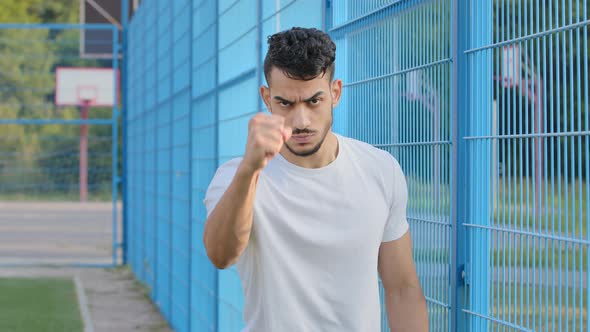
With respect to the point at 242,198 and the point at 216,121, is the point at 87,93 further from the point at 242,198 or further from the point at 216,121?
the point at 242,198

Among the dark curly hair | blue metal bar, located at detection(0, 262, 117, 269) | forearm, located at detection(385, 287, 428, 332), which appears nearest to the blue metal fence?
forearm, located at detection(385, 287, 428, 332)

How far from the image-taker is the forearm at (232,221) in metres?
2.14

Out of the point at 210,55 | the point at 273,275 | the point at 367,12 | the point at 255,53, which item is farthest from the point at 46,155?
the point at 273,275

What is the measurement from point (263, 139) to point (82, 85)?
1985 cm

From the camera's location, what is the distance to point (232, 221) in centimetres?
220

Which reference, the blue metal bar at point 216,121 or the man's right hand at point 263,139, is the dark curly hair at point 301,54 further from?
the blue metal bar at point 216,121

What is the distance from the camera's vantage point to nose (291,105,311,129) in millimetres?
2316

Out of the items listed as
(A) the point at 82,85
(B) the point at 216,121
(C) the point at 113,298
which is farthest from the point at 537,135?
(A) the point at 82,85

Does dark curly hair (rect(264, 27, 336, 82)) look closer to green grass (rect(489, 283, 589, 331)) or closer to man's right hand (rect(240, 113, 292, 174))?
man's right hand (rect(240, 113, 292, 174))

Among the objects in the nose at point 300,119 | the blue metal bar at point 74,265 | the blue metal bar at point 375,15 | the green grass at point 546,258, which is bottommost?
the blue metal bar at point 74,265

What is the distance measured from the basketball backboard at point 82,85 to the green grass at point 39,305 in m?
6.88

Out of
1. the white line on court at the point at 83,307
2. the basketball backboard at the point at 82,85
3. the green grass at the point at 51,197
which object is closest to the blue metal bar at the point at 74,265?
the white line on court at the point at 83,307

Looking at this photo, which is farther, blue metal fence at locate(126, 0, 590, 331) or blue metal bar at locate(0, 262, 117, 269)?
blue metal bar at locate(0, 262, 117, 269)

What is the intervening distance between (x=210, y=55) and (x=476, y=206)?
3864mm
